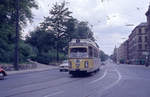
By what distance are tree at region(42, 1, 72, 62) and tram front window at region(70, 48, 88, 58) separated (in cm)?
5103

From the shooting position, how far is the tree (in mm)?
80125

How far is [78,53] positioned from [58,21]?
52.4m

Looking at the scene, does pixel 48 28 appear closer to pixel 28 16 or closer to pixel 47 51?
pixel 47 51

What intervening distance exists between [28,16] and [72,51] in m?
30.1

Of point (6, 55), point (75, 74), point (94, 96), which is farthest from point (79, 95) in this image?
point (6, 55)

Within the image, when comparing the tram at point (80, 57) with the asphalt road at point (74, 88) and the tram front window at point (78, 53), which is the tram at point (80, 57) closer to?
the tram front window at point (78, 53)

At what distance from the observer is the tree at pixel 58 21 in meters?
80.1

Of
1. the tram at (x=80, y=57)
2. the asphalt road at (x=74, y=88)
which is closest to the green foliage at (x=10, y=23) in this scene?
the tram at (x=80, y=57)

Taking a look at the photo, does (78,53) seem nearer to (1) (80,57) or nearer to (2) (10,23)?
(1) (80,57)

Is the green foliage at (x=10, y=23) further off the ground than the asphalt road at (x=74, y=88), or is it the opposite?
the green foliage at (x=10, y=23)

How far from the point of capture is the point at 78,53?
2872 centimetres

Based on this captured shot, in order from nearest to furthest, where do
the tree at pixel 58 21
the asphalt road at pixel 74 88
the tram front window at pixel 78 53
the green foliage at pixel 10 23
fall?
the asphalt road at pixel 74 88 → the tram front window at pixel 78 53 → the green foliage at pixel 10 23 → the tree at pixel 58 21

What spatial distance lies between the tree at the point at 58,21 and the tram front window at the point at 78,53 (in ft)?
167

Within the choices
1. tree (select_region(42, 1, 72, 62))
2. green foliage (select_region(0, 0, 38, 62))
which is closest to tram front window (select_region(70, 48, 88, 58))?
green foliage (select_region(0, 0, 38, 62))
